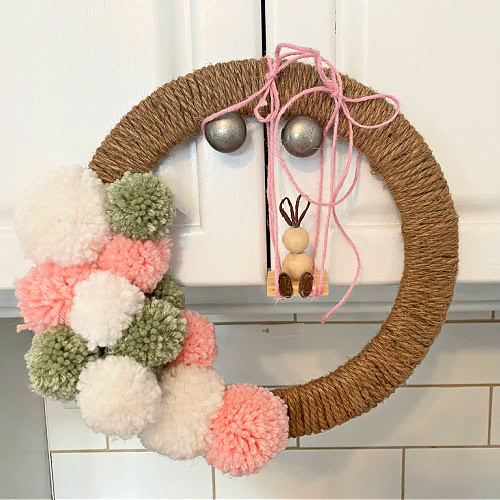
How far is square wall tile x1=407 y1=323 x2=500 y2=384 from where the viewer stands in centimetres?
82

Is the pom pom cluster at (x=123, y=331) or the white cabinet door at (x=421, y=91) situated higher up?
the white cabinet door at (x=421, y=91)

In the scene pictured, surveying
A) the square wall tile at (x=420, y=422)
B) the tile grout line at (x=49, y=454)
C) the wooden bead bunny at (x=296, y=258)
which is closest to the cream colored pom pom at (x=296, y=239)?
the wooden bead bunny at (x=296, y=258)

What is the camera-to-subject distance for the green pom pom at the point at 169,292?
511mm

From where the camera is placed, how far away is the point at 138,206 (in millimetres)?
477

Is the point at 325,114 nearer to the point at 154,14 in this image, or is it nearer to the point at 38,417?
the point at 154,14

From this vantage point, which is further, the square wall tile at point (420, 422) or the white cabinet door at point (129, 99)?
the square wall tile at point (420, 422)

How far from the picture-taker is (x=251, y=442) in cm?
49

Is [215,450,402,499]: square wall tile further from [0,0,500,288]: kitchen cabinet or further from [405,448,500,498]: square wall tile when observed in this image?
[0,0,500,288]: kitchen cabinet

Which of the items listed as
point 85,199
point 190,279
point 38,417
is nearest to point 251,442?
point 190,279

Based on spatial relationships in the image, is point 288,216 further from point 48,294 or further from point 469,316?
point 469,316

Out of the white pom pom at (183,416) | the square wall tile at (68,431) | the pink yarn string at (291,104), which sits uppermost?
the pink yarn string at (291,104)

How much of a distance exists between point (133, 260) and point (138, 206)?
49 mm

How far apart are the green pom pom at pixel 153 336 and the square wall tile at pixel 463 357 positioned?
48cm

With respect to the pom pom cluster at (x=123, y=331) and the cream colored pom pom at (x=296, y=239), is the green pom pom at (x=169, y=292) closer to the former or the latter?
the pom pom cluster at (x=123, y=331)
